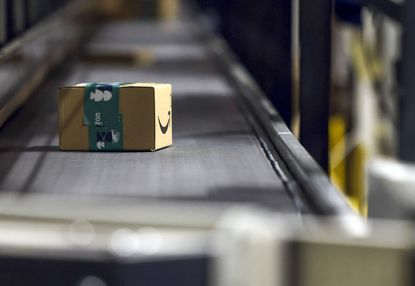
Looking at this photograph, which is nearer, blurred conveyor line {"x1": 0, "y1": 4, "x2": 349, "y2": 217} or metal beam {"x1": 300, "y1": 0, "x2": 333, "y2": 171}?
blurred conveyor line {"x1": 0, "y1": 4, "x2": 349, "y2": 217}

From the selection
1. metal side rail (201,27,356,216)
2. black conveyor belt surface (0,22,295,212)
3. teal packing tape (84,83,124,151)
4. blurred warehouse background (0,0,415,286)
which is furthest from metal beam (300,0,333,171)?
teal packing tape (84,83,124,151)

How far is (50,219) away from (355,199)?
16.7 feet

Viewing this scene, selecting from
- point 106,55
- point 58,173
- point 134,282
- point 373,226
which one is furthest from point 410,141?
point 106,55

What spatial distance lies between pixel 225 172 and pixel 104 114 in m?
0.53

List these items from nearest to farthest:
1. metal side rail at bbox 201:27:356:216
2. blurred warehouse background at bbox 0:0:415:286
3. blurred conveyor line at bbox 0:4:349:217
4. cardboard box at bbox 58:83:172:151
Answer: blurred warehouse background at bbox 0:0:415:286 < metal side rail at bbox 201:27:356:216 < blurred conveyor line at bbox 0:4:349:217 < cardboard box at bbox 58:83:172:151

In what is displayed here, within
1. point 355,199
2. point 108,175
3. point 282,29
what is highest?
point 282,29

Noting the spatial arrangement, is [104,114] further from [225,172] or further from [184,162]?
[225,172]

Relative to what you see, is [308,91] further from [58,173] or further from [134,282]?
[134,282]

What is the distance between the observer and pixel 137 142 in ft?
11.0

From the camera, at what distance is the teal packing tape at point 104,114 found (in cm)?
326

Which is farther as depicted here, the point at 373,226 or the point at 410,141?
the point at 410,141

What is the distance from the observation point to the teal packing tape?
10.7 ft

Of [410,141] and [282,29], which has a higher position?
[282,29]

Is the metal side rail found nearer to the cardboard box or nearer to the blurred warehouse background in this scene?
the blurred warehouse background
